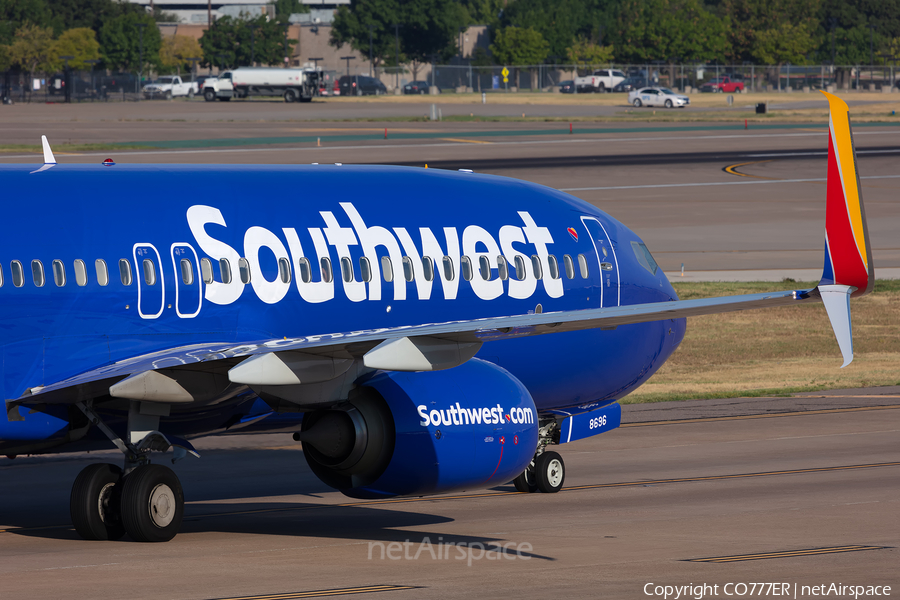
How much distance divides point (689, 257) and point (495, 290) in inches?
1347

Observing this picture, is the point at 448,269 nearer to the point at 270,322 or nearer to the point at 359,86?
the point at 270,322

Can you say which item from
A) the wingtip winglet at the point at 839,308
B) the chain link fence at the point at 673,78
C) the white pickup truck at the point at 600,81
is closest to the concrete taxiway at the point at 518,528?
the wingtip winglet at the point at 839,308

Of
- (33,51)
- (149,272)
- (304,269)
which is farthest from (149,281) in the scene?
(33,51)

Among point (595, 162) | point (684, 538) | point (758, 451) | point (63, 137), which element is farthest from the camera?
point (63, 137)

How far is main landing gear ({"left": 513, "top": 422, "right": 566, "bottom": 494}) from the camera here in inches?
863

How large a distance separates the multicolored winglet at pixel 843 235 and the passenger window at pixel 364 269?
702 cm

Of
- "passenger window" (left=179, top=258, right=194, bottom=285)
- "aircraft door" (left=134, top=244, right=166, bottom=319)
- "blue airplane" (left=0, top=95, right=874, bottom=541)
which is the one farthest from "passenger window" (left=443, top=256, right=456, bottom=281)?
"aircraft door" (left=134, top=244, right=166, bottom=319)

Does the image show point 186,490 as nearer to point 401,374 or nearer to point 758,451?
point 401,374

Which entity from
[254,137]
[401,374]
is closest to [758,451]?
[401,374]

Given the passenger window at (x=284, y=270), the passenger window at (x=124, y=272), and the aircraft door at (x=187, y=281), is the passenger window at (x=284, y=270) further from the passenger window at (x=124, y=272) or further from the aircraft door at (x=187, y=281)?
the passenger window at (x=124, y=272)

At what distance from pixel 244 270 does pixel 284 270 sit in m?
0.59

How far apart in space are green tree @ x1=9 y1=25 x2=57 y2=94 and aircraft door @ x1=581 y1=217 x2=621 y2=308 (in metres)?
171

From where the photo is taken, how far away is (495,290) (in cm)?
2061

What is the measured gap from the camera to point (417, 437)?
16281 millimetres
